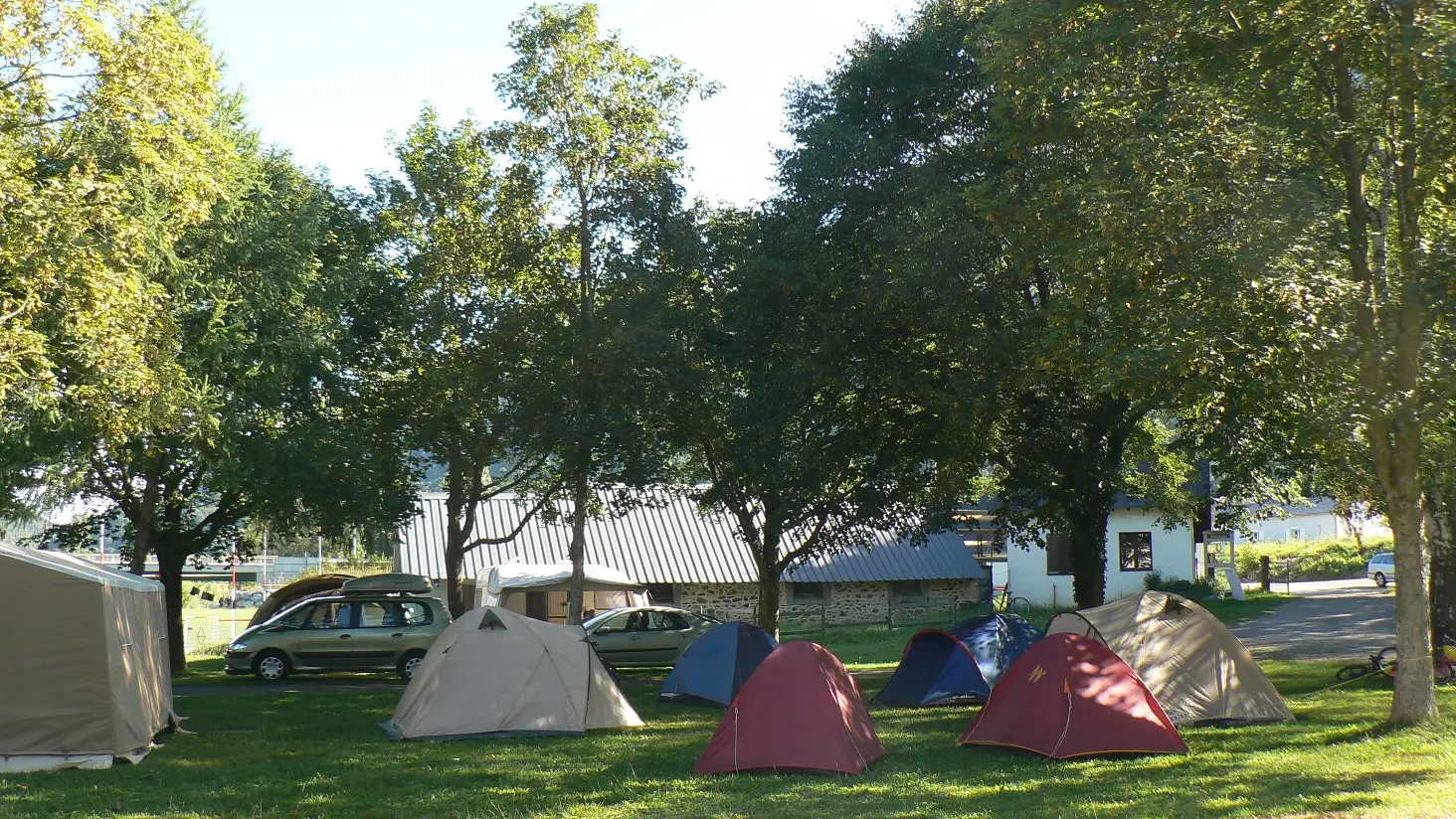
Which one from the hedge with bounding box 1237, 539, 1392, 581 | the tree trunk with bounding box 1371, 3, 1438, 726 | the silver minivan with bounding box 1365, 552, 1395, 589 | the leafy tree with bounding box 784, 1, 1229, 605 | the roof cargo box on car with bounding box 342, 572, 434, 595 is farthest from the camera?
the hedge with bounding box 1237, 539, 1392, 581

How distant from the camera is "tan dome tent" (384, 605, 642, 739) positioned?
43.8 ft

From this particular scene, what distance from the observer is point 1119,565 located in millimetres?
37000

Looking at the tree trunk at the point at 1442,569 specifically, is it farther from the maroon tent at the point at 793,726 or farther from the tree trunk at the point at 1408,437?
the maroon tent at the point at 793,726

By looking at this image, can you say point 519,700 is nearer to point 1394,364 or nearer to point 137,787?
point 137,787

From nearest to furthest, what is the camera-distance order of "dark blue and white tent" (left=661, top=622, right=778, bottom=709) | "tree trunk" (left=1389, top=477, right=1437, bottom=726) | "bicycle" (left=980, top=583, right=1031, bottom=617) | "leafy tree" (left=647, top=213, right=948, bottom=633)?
"tree trunk" (left=1389, top=477, right=1437, bottom=726) → "dark blue and white tent" (left=661, top=622, right=778, bottom=709) → "leafy tree" (left=647, top=213, right=948, bottom=633) → "bicycle" (left=980, top=583, right=1031, bottom=617)

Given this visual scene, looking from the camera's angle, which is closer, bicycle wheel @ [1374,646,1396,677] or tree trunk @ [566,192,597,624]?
bicycle wheel @ [1374,646,1396,677]

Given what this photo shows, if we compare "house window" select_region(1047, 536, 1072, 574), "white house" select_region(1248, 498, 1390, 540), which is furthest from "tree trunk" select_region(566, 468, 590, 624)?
"white house" select_region(1248, 498, 1390, 540)

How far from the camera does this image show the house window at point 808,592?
35.8 meters

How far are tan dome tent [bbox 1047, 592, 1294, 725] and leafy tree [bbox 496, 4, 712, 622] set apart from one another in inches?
306

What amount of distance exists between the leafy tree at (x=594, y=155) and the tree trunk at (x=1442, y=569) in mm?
11729

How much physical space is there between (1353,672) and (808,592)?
2049cm

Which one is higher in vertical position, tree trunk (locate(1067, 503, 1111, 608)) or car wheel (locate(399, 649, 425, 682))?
tree trunk (locate(1067, 503, 1111, 608))

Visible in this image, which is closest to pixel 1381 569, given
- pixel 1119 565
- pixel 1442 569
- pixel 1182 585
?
pixel 1119 565

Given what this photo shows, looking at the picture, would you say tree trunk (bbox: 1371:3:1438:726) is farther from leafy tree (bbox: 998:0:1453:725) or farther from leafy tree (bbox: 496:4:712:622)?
leafy tree (bbox: 496:4:712:622)
